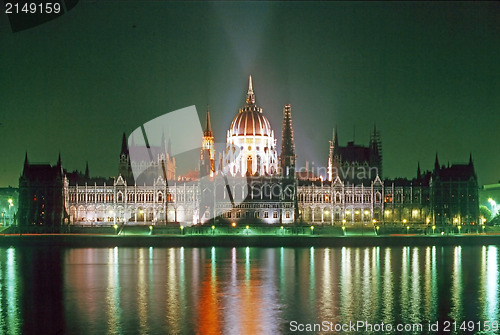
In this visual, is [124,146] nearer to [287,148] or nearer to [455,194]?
[287,148]

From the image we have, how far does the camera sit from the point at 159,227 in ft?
308

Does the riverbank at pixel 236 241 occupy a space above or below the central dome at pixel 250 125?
below

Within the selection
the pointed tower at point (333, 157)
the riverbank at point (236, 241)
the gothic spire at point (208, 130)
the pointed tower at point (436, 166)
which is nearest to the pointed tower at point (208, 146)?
the gothic spire at point (208, 130)

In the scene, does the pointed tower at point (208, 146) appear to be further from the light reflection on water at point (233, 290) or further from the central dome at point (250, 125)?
the light reflection on water at point (233, 290)

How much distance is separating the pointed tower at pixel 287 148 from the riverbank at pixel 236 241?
1060 inches

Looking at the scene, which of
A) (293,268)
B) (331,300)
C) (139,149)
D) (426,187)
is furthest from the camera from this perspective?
(139,149)

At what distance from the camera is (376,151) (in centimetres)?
11919

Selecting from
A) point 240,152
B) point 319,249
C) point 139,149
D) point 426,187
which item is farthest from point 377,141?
point 319,249

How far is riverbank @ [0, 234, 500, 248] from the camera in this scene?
83500 millimetres

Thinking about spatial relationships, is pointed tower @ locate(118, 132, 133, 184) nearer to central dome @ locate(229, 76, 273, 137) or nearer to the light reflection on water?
central dome @ locate(229, 76, 273, 137)

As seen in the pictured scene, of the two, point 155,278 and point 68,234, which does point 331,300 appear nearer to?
point 155,278

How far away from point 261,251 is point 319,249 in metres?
6.22

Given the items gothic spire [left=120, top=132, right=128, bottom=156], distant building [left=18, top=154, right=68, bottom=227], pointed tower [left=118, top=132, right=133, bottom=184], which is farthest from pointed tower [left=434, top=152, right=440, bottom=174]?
distant building [left=18, top=154, right=68, bottom=227]

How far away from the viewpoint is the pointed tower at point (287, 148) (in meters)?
111
